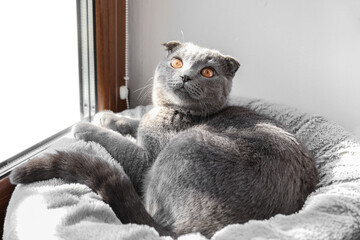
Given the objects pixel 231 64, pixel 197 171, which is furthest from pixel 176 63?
pixel 197 171

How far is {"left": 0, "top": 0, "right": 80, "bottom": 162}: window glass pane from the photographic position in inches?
49.3

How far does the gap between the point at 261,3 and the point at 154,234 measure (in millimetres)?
1388

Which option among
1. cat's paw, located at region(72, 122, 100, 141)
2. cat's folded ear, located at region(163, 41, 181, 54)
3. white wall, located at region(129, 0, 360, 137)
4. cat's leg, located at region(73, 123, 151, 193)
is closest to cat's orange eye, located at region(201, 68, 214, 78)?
cat's folded ear, located at region(163, 41, 181, 54)

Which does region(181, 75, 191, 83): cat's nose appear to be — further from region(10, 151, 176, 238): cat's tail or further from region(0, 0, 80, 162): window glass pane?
region(0, 0, 80, 162): window glass pane

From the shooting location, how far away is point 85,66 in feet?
5.63

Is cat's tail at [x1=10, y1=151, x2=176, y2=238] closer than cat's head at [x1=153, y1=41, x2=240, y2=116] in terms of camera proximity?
Yes

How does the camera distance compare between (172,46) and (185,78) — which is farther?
(172,46)

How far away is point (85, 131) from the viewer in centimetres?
139

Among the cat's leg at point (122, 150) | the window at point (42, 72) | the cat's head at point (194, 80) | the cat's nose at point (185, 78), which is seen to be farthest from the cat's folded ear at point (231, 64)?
the window at point (42, 72)

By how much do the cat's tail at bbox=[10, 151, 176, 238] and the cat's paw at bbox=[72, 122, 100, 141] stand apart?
0.27m

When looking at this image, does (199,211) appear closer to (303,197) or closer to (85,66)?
(303,197)

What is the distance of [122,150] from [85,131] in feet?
0.62

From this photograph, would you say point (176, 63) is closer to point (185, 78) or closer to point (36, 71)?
point (185, 78)

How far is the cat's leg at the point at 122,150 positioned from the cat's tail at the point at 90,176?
195 millimetres
